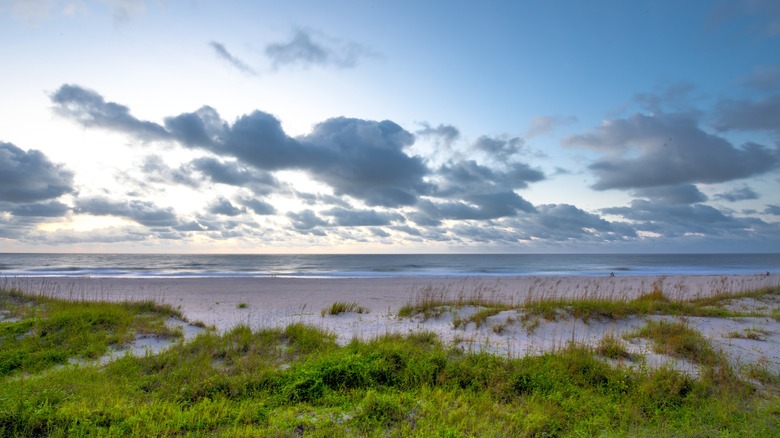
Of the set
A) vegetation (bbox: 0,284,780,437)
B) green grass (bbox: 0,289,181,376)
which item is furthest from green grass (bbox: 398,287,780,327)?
green grass (bbox: 0,289,181,376)

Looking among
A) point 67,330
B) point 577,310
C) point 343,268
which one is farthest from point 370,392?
point 343,268

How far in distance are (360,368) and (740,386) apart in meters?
6.42

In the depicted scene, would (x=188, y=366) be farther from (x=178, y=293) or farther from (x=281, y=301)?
(x=178, y=293)

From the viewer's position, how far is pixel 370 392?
6207 mm

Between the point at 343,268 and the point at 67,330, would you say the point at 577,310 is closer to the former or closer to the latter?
the point at 67,330

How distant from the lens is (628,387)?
6.70 metres

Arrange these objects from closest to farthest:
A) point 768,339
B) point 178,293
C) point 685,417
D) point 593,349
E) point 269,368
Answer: point 685,417
point 269,368
point 593,349
point 768,339
point 178,293

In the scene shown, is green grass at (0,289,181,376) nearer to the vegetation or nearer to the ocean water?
the vegetation

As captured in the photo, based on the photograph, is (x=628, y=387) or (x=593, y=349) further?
(x=593, y=349)

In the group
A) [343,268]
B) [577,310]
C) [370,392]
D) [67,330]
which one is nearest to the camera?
[370,392]

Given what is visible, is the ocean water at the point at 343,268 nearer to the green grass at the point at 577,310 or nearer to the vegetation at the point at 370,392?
the green grass at the point at 577,310

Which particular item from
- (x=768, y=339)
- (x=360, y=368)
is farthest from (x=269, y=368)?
(x=768, y=339)

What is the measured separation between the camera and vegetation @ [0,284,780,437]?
5.15 meters

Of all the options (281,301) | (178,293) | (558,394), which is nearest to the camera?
(558,394)
